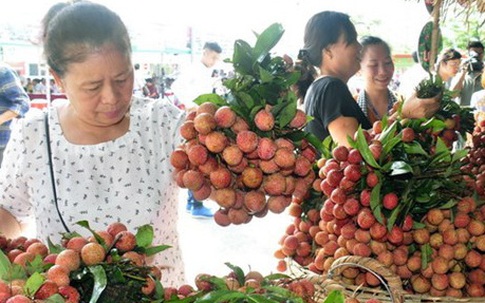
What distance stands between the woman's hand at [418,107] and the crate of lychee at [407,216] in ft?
0.74

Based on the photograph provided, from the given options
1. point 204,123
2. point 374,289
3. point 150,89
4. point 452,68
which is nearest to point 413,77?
point 452,68

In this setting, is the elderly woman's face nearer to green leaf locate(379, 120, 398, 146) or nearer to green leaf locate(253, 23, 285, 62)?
green leaf locate(253, 23, 285, 62)

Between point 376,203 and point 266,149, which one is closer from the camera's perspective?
point 266,149

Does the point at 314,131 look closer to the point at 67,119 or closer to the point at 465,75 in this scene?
the point at 67,119

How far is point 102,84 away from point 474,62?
3988 millimetres

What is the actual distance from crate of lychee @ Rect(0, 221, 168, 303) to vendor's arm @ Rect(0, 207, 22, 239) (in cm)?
53

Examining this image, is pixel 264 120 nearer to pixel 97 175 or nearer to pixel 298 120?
pixel 298 120

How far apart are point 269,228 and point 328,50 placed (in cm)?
225

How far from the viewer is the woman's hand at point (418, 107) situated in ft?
5.89

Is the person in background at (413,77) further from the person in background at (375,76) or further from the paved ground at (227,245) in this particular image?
the paved ground at (227,245)

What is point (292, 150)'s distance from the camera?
3.27ft

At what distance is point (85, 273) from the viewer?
2.73 feet

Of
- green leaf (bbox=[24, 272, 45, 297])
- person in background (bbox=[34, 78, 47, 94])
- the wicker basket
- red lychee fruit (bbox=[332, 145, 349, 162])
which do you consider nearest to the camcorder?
red lychee fruit (bbox=[332, 145, 349, 162])

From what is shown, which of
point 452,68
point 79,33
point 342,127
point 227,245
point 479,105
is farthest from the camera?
point 452,68
